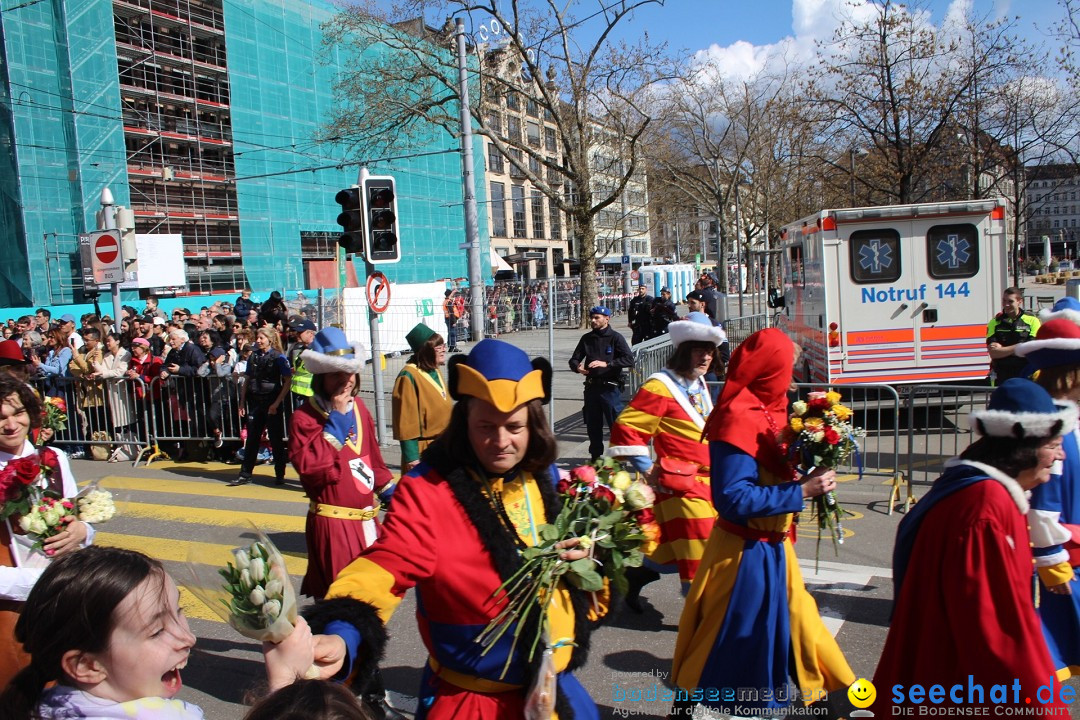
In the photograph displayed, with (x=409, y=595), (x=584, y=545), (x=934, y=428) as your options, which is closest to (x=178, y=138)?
(x=934, y=428)

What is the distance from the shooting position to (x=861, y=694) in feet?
10.7

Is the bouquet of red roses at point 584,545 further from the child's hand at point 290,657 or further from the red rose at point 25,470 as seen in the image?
the red rose at point 25,470

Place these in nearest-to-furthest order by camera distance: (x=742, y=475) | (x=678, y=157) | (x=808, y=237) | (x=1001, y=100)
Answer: (x=742, y=475) → (x=808, y=237) → (x=1001, y=100) → (x=678, y=157)

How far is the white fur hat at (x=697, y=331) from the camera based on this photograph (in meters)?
4.71

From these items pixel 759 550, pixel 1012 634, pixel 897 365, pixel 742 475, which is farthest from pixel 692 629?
pixel 897 365

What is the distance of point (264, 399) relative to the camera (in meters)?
9.78

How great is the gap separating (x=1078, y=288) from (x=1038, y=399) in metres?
10.9

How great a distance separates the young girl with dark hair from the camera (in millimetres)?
1796

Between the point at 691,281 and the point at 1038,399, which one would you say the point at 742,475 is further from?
the point at 691,281

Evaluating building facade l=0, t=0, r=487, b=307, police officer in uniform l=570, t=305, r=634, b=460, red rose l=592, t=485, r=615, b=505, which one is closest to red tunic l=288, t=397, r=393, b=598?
red rose l=592, t=485, r=615, b=505

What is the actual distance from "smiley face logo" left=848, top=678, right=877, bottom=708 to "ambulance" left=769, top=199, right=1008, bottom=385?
8.57 meters

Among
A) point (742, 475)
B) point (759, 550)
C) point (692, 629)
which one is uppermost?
point (742, 475)

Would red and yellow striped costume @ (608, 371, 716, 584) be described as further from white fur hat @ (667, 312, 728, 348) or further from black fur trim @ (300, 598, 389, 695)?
black fur trim @ (300, 598, 389, 695)

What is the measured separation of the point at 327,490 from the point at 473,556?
2.24m
